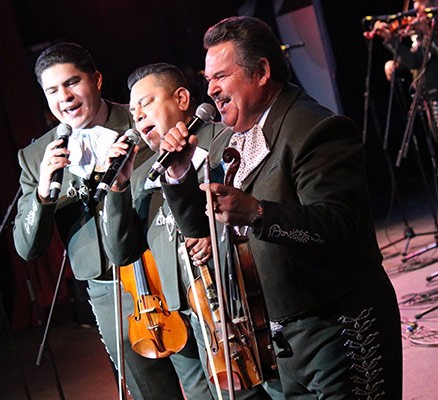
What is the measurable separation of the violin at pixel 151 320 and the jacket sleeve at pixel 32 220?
1.10 ft

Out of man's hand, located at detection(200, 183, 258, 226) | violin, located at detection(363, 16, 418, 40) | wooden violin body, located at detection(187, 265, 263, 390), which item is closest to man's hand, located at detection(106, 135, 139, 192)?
wooden violin body, located at detection(187, 265, 263, 390)

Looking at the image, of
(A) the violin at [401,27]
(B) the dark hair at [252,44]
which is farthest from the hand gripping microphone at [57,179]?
(A) the violin at [401,27]

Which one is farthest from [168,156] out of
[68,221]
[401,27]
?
[401,27]

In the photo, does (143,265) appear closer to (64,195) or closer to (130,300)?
(130,300)

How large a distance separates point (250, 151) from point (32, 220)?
1.05m

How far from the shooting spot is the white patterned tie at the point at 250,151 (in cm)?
204

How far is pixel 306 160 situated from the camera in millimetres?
1922

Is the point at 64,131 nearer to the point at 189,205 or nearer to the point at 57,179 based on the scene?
the point at 57,179

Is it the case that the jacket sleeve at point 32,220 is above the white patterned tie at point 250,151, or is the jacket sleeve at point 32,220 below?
below

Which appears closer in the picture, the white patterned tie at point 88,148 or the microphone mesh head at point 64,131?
the microphone mesh head at point 64,131

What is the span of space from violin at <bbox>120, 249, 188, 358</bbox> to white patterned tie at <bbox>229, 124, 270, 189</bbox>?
2.94ft

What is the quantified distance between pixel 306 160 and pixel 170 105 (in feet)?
2.87

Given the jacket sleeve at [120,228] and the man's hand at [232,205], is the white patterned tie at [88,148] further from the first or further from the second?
the man's hand at [232,205]

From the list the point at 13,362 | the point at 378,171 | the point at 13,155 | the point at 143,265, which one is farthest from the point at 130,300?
the point at 378,171
